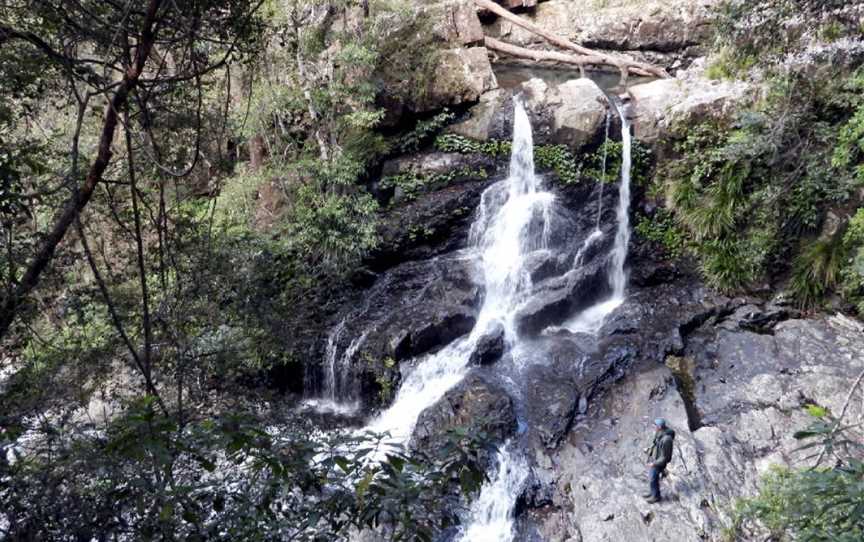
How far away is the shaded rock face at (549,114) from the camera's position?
35.7ft

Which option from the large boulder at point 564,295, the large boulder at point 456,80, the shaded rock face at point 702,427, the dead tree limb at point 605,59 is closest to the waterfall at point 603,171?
the large boulder at point 564,295

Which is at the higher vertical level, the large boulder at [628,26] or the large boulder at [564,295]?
the large boulder at [628,26]

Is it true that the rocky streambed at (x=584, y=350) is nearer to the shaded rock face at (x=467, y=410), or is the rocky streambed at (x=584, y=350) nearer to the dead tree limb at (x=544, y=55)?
the shaded rock face at (x=467, y=410)

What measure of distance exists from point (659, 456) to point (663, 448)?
10cm

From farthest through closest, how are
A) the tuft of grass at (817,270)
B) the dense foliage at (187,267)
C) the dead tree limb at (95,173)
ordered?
the tuft of grass at (817,270) < the dead tree limb at (95,173) < the dense foliage at (187,267)

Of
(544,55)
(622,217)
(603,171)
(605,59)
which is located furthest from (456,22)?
(622,217)

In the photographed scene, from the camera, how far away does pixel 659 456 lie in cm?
636

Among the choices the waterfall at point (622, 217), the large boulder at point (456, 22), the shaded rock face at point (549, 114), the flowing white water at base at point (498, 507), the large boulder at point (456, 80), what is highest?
the large boulder at point (456, 22)

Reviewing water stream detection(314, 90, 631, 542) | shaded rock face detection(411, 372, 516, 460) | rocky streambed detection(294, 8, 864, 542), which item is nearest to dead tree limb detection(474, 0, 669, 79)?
rocky streambed detection(294, 8, 864, 542)

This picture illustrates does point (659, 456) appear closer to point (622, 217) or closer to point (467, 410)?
point (467, 410)

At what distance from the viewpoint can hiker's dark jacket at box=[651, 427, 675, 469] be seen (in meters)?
6.33

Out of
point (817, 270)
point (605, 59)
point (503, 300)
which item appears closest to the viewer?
point (817, 270)

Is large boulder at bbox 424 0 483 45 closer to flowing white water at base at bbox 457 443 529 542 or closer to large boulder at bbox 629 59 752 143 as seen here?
large boulder at bbox 629 59 752 143

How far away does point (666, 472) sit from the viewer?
672 centimetres
